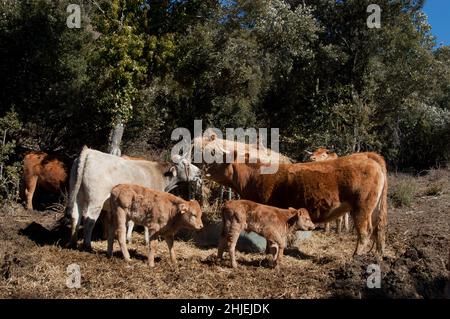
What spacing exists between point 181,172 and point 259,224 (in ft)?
10.9

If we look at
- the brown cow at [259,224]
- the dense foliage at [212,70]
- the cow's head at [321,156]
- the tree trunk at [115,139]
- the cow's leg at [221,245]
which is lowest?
the cow's leg at [221,245]

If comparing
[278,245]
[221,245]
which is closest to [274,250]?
[278,245]

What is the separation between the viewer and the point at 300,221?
354 inches

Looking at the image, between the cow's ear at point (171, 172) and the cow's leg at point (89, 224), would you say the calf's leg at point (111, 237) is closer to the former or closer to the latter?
the cow's leg at point (89, 224)

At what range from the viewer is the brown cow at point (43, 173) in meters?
13.4

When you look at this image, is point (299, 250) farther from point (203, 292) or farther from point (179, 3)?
point (179, 3)

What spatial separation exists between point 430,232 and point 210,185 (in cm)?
540

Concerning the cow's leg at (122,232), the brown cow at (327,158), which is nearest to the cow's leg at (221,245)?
the cow's leg at (122,232)

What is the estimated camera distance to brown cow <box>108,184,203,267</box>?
8797 mm

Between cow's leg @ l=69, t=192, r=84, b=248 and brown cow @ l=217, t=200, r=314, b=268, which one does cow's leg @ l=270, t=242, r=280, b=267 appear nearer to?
brown cow @ l=217, t=200, r=314, b=268

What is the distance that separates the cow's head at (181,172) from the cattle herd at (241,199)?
0.07 ft

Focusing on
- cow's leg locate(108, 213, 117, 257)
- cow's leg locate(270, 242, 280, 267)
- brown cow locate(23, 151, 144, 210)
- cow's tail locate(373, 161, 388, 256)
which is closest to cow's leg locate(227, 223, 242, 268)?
cow's leg locate(270, 242, 280, 267)

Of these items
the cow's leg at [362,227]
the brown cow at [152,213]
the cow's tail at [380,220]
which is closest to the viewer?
the brown cow at [152,213]

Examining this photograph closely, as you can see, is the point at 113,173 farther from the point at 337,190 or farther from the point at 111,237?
the point at 337,190
